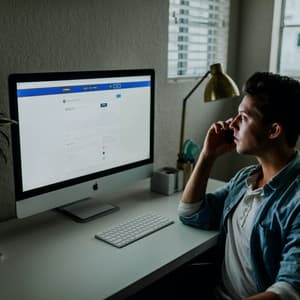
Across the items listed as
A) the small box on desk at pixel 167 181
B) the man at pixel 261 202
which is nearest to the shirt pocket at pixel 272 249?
the man at pixel 261 202

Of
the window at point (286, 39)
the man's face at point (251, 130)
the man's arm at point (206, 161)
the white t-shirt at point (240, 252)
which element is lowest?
the white t-shirt at point (240, 252)

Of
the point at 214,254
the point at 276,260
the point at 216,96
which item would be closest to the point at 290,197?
the point at 276,260

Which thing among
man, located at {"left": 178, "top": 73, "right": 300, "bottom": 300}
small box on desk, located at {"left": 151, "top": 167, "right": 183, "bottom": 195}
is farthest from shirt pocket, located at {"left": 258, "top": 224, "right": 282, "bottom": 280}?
small box on desk, located at {"left": 151, "top": 167, "right": 183, "bottom": 195}

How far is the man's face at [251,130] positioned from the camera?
1445 millimetres

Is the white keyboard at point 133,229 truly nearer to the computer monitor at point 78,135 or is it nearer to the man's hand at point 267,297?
the computer monitor at point 78,135

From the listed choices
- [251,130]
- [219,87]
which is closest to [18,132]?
[251,130]

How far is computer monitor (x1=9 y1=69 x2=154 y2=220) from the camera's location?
4.71 feet

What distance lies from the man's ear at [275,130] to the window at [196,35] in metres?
1.02

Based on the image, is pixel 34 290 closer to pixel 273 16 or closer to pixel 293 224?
pixel 293 224

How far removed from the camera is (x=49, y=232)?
5.08 ft

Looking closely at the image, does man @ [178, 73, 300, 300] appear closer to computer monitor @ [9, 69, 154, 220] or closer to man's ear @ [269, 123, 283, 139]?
man's ear @ [269, 123, 283, 139]

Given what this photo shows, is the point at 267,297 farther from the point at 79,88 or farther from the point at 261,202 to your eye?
the point at 79,88

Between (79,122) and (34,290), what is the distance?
2.04ft

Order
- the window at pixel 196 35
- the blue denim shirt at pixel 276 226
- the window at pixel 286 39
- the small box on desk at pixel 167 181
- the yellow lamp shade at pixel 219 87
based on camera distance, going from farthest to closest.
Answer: the window at pixel 286 39 < the window at pixel 196 35 < the small box on desk at pixel 167 181 < the yellow lamp shade at pixel 219 87 < the blue denim shirt at pixel 276 226
